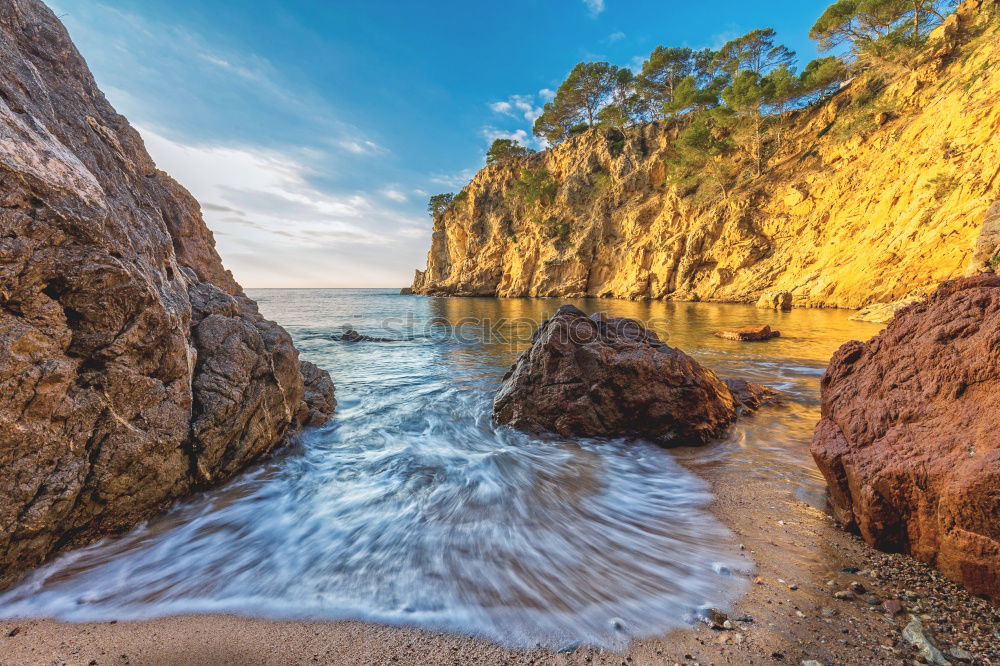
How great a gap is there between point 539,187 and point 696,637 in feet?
163

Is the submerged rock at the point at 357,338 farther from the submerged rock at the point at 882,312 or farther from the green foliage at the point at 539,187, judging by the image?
the green foliage at the point at 539,187

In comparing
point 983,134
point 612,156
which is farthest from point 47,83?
point 612,156

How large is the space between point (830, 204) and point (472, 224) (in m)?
41.4

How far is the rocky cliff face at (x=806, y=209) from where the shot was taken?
52.4ft

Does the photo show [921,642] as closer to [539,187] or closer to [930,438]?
[930,438]

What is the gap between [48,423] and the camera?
2309 mm

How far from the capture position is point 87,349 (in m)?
2.61

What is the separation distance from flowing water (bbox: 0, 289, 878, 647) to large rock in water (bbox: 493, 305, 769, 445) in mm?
251

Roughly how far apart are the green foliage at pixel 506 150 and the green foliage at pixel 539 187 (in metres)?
8.69

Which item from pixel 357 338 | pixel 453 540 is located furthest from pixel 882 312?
pixel 357 338

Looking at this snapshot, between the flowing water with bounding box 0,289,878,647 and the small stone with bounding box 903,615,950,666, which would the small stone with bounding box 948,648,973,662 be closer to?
the small stone with bounding box 903,615,950,666

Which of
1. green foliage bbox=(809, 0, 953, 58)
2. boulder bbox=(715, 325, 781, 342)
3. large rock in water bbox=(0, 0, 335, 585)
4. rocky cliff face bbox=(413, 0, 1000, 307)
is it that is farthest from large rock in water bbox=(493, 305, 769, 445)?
green foliage bbox=(809, 0, 953, 58)

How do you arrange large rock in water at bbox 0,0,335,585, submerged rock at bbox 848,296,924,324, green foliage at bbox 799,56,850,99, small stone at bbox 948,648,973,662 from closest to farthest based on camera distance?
small stone at bbox 948,648,973,662, large rock in water at bbox 0,0,335,585, submerged rock at bbox 848,296,924,324, green foliage at bbox 799,56,850,99

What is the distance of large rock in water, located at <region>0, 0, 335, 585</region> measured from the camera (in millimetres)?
2236
